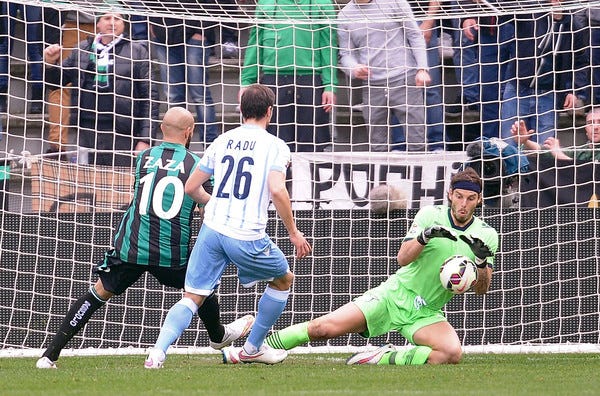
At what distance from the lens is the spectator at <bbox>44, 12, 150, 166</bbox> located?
11.7 meters

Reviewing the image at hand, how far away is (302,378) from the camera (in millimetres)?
7031

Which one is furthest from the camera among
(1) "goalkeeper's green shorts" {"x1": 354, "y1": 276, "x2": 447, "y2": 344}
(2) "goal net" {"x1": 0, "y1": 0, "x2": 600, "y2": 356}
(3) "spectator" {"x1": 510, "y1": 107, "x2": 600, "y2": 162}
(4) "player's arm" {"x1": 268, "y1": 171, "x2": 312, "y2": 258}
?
(3) "spectator" {"x1": 510, "y1": 107, "x2": 600, "y2": 162}

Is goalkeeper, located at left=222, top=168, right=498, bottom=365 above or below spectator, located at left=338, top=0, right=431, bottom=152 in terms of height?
below

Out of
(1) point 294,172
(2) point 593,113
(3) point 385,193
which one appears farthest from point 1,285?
(2) point 593,113

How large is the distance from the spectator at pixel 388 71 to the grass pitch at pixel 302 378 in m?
3.68

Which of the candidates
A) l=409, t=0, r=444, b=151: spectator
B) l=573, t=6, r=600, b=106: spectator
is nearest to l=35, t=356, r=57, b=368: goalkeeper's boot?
l=409, t=0, r=444, b=151: spectator

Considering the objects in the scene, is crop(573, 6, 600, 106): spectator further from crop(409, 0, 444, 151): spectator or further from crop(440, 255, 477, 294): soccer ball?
crop(440, 255, 477, 294): soccer ball

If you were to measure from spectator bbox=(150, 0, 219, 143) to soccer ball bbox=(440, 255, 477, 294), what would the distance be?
4169 mm

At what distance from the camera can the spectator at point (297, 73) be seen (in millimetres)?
11703

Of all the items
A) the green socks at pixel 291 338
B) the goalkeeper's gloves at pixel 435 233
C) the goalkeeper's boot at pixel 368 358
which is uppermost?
the goalkeeper's gloves at pixel 435 233

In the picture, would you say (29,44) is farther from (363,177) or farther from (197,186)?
(197,186)

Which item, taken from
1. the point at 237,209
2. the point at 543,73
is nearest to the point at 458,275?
the point at 237,209

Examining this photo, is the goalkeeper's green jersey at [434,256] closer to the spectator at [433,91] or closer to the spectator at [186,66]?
the spectator at [433,91]

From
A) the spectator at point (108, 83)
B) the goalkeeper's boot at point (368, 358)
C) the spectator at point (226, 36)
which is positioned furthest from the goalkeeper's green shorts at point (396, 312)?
the spectator at point (108, 83)
